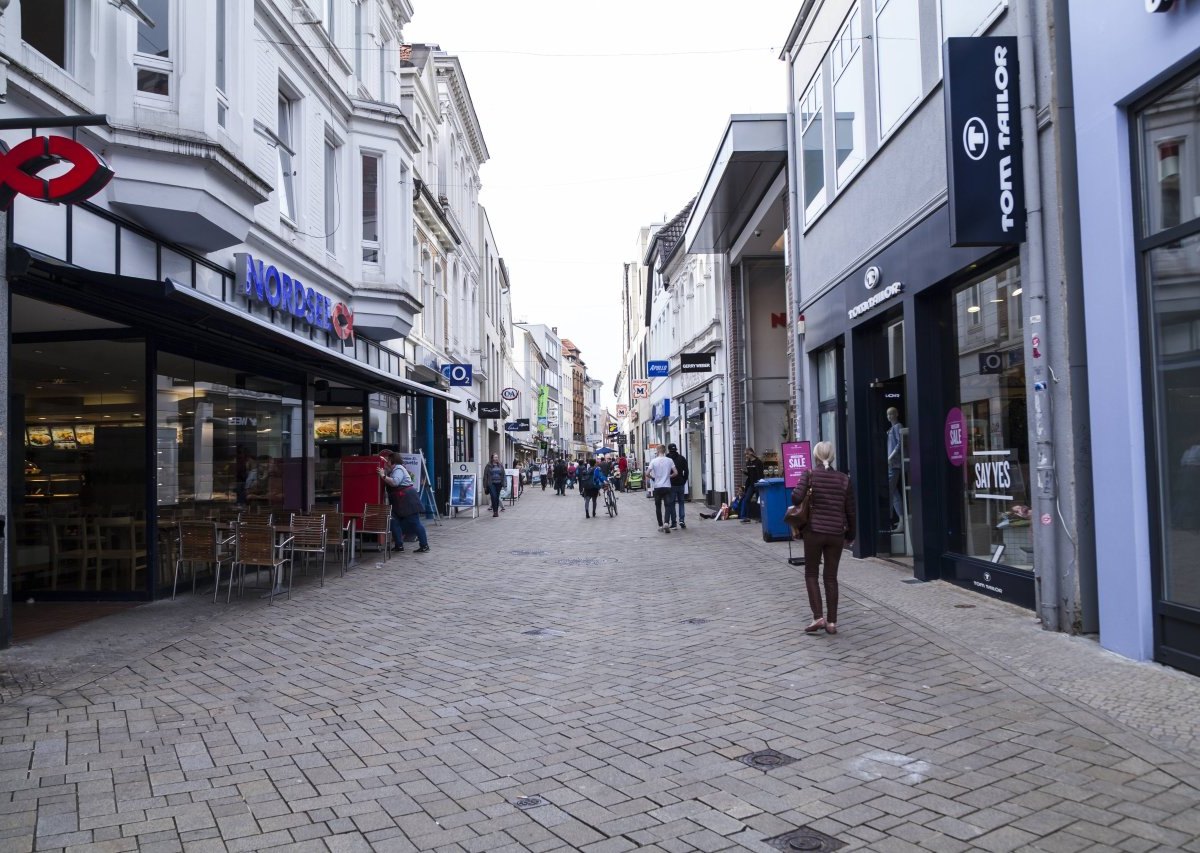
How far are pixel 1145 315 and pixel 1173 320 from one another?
0.21 m

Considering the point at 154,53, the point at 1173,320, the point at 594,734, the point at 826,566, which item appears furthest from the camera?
the point at 154,53

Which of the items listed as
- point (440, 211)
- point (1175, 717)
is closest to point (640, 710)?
point (1175, 717)

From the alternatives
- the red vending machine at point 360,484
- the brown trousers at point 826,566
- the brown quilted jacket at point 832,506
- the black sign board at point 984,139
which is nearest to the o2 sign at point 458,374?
the red vending machine at point 360,484

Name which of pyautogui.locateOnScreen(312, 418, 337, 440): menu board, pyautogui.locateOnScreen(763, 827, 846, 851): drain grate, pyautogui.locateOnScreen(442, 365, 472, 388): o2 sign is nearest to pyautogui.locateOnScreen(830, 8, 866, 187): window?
pyautogui.locateOnScreen(763, 827, 846, 851): drain grate

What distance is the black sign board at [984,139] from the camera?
7.83 meters

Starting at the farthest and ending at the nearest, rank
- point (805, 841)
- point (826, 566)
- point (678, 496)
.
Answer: point (678, 496) → point (826, 566) → point (805, 841)

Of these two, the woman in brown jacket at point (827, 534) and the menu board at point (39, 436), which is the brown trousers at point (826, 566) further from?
the menu board at point (39, 436)

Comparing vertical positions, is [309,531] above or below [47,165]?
below

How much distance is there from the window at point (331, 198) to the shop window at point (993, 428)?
1072 cm

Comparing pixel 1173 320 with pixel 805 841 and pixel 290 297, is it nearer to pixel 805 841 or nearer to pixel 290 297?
pixel 805 841

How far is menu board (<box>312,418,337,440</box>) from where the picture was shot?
1878cm

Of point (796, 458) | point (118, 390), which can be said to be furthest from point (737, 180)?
point (118, 390)

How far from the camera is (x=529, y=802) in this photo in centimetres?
430

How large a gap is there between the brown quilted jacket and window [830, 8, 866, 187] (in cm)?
609
